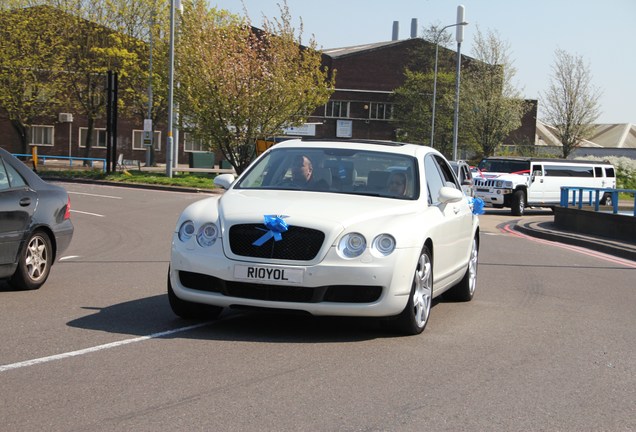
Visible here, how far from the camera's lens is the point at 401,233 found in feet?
23.5

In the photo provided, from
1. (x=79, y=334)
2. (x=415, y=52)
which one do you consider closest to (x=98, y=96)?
(x=415, y=52)

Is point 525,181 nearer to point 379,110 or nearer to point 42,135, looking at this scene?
point 42,135

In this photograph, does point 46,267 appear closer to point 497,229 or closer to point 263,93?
point 497,229

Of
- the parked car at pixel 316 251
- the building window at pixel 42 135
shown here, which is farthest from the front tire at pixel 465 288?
the building window at pixel 42 135

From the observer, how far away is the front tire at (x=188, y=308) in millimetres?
7492

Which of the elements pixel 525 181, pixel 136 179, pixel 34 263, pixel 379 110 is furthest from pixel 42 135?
pixel 34 263

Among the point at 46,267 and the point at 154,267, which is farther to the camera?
the point at 154,267

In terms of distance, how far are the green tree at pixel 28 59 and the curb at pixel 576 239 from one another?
34.2 metres

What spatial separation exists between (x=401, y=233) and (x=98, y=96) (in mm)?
49463

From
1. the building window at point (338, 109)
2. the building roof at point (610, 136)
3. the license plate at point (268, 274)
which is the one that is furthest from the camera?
the building roof at point (610, 136)

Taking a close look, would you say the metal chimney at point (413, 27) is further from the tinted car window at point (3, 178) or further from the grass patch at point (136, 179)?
the tinted car window at point (3, 178)

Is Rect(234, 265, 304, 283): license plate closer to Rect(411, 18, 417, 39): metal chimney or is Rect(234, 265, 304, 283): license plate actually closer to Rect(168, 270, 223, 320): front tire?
Rect(168, 270, 223, 320): front tire

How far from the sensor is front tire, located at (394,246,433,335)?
7.28m

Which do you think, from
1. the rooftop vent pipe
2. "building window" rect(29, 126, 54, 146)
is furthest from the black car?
the rooftop vent pipe
